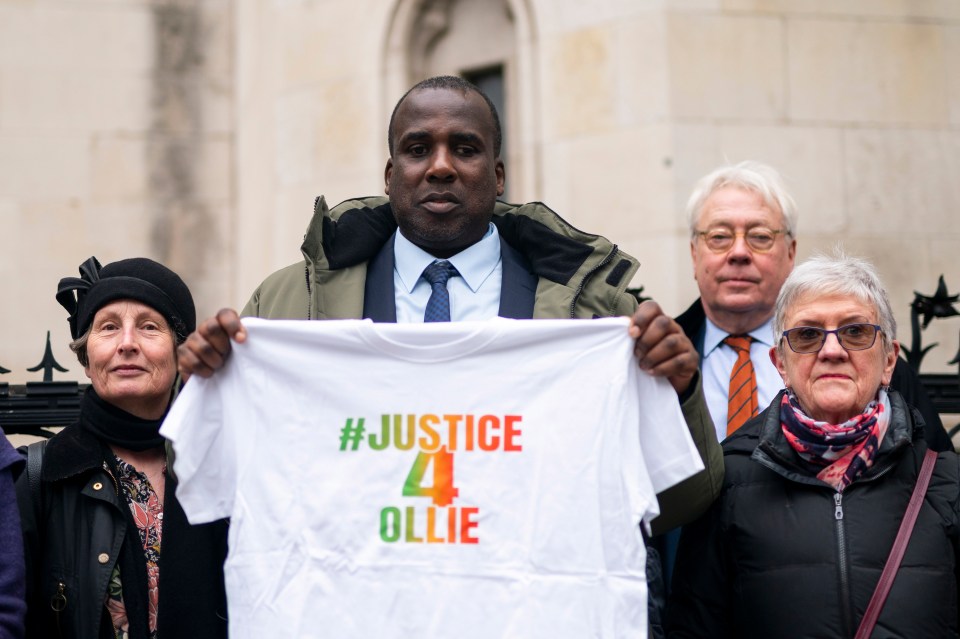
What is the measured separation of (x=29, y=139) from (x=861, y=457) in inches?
285

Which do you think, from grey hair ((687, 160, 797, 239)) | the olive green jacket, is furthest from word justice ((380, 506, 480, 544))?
grey hair ((687, 160, 797, 239))

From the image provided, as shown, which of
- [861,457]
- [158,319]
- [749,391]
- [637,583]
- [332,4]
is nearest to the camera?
[637,583]

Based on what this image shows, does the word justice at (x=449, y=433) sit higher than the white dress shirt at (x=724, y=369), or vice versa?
the white dress shirt at (x=724, y=369)

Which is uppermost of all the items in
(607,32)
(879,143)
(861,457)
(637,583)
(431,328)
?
(607,32)

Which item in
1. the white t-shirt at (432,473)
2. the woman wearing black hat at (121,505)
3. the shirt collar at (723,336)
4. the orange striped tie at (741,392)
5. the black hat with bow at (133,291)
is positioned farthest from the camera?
the shirt collar at (723,336)

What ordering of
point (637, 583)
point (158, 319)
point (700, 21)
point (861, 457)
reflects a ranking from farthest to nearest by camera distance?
point (700, 21) → point (158, 319) → point (861, 457) → point (637, 583)

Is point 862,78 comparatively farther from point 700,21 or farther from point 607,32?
point 607,32

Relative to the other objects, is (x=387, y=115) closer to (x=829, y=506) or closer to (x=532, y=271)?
(x=532, y=271)

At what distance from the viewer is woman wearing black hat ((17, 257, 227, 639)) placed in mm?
3799

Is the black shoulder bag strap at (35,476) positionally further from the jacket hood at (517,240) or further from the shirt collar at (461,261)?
the shirt collar at (461,261)

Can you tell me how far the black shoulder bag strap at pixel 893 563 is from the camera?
138 inches

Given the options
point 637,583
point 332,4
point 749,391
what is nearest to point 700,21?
point 332,4

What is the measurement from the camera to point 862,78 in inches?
307

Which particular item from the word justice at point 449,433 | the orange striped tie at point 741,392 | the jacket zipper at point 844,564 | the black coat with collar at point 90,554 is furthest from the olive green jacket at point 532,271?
the orange striped tie at point 741,392
